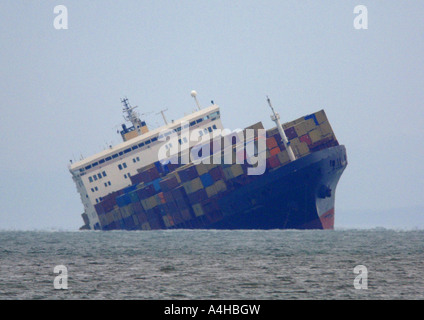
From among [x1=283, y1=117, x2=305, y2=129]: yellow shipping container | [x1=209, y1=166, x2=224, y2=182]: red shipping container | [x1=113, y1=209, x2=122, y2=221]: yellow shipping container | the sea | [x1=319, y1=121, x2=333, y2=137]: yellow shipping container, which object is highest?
[x1=283, y1=117, x2=305, y2=129]: yellow shipping container

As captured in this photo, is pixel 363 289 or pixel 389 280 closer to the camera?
pixel 363 289

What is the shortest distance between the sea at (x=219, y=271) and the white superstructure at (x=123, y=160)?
19916mm

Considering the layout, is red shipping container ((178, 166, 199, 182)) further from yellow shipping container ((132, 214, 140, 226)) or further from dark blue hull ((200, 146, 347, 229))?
yellow shipping container ((132, 214, 140, 226))

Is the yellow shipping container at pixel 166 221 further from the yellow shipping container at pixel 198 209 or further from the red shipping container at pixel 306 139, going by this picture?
the red shipping container at pixel 306 139

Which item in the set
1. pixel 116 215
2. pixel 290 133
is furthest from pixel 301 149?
pixel 116 215

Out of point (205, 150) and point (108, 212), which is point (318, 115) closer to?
point (205, 150)

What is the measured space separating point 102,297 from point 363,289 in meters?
9.74

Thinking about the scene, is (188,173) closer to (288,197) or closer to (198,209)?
(198,209)

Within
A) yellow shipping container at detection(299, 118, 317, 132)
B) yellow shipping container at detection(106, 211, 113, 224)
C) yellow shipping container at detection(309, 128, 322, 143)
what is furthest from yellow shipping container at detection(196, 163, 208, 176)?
yellow shipping container at detection(106, 211, 113, 224)

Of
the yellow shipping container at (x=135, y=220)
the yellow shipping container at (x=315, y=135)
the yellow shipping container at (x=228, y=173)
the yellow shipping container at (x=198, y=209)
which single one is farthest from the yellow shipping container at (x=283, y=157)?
the yellow shipping container at (x=135, y=220)

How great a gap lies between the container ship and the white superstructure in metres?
1.58

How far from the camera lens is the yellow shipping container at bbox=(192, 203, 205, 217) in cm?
5641

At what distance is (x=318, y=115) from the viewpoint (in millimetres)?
54562
